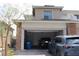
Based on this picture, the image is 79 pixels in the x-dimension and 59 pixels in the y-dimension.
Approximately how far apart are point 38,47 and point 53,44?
28 centimetres

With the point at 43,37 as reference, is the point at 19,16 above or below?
above

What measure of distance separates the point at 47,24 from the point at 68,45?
1.74 feet

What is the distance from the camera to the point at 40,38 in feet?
11.9

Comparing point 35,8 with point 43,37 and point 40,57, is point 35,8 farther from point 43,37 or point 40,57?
point 40,57

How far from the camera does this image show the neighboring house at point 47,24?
3.56 m

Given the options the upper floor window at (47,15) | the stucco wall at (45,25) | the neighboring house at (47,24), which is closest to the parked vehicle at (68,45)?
the neighboring house at (47,24)

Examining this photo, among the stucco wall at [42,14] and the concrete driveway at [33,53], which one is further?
the stucco wall at [42,14]

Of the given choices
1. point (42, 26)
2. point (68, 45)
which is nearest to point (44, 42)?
point (42, 26)

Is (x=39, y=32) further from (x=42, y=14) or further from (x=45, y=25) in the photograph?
(x=42, y=14)

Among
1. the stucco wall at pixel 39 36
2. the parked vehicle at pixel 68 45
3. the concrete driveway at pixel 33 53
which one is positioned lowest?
the concrete driveway at pixel 33 53

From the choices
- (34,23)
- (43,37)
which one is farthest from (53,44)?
(34,23)

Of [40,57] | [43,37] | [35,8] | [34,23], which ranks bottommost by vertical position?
[40,57]

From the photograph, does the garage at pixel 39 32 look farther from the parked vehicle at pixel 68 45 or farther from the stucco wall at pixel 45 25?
the parked vehicle at pixel 68 45

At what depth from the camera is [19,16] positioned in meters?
3.49
